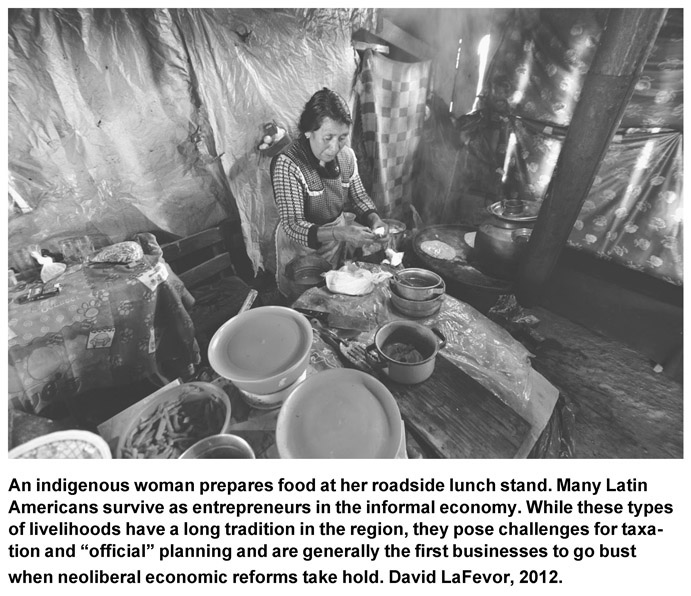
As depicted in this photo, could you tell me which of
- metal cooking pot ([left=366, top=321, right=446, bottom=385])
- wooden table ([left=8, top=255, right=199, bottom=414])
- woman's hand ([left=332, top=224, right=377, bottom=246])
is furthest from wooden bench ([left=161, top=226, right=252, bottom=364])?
metal cooking pot ([left=366, top=321, right=446, bottom=385])

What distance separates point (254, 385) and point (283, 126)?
3.76 m

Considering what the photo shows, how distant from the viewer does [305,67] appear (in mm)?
4070

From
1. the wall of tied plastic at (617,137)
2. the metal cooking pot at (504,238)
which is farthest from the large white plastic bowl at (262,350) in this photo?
the wall of tied plastic at (617,137)

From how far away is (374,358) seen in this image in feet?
6.44

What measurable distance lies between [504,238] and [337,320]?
272cm

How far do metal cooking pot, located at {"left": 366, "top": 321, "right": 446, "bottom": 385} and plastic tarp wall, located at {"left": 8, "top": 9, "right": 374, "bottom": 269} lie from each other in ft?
10.0

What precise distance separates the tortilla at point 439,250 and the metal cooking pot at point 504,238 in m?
0.32

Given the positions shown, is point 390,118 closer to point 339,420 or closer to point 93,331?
point 93,331

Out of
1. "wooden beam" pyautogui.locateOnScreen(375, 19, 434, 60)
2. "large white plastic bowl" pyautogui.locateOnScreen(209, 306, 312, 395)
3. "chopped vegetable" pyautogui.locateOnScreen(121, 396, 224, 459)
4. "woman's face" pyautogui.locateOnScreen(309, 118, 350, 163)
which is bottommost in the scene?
"chopped vegetable" pyautogui.locateOnScreen(121, 396, 224, 459)

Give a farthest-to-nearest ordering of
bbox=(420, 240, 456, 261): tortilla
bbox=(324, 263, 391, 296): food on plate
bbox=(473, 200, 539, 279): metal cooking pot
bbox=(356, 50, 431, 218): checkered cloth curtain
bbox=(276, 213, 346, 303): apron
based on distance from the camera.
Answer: bbox=(356, 50, 431, 218): checkered cloth curtain, bbox=(420, 240, 456, 261): tortilla, bbox=(473, 200, 539, 279): metal cooking pot, bbox=(276, 213, 346, 303): apron, bbox=(324, 263, 391, 296): food on plate

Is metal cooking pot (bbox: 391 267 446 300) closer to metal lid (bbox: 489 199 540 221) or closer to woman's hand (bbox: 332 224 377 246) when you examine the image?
woman's hand (bbox: 332 224 377 246)

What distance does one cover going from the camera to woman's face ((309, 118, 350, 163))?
10.2ft

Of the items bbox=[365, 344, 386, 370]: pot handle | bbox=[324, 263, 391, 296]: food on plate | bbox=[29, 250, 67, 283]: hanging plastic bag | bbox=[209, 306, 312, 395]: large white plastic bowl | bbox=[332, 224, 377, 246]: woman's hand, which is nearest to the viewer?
bbox=[209, 306, 312, 395]: large white plastic bowl

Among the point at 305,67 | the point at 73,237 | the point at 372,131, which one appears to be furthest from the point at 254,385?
the point at 372,131
